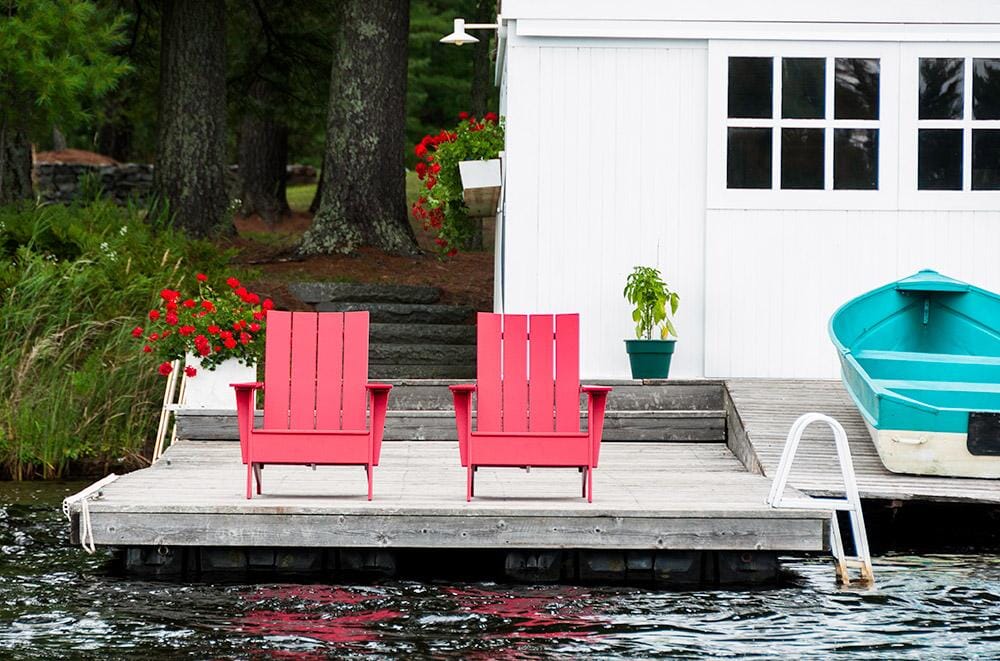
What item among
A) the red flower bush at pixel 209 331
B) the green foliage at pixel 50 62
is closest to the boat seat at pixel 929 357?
the red flower bush at pixel 209 331

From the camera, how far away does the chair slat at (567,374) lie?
8.30 m

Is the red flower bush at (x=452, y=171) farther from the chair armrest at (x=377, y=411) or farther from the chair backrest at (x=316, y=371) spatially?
the chair armrest at (x=377, y=411)

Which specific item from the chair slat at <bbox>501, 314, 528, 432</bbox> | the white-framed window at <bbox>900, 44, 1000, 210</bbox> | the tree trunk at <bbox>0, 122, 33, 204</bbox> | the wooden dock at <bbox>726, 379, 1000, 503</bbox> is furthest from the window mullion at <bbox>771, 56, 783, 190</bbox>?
the tree trunk at <bbox>0, 122, 33, 204</bbox>

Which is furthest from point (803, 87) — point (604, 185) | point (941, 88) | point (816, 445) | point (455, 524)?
point (455, 524)

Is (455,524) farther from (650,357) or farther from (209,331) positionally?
(650,357)

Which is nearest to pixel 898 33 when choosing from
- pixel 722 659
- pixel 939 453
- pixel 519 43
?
pixel 519 43

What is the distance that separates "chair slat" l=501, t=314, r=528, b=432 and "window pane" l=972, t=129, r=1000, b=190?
4585mm

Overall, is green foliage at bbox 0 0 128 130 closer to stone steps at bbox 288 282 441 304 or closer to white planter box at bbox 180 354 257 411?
stone steps at bbox 288 282 441 304

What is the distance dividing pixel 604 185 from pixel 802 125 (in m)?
1.51

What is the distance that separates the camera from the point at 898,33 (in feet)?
37.2

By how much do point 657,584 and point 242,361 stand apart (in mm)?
4187

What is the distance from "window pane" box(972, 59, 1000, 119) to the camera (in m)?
11.4

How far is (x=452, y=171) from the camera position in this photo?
1287cm

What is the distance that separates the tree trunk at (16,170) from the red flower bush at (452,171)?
17.9 feet
